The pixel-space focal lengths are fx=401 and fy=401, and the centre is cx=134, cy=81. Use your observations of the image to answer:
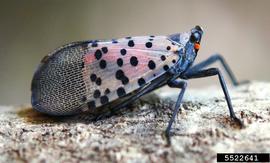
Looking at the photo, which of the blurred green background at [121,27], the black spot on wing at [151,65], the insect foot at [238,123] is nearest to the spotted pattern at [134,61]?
the black spot on wing at [151,65]

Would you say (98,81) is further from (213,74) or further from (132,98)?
(213,74)

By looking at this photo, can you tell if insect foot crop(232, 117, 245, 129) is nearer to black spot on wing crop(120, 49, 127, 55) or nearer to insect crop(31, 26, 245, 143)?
insect crop(31, 26, 245, 143)

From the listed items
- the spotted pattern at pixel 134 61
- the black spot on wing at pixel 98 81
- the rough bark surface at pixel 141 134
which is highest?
the spotted pattern at pixel 134 61

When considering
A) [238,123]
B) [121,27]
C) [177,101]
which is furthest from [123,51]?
[121,27]

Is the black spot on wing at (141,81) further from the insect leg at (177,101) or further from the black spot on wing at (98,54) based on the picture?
the black spot on wing at (98,54)

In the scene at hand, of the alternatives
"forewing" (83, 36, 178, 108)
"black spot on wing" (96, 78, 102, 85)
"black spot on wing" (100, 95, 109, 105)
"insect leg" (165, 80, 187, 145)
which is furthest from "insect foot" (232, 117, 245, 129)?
"black spot on wing" (96, 78, 102, 85)

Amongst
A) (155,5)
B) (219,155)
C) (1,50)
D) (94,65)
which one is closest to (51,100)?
(94,65)
